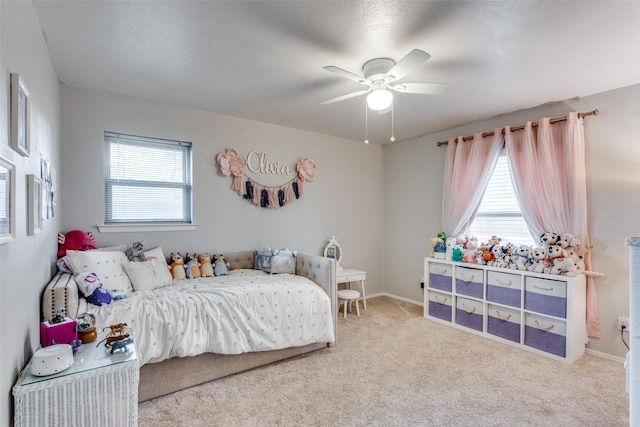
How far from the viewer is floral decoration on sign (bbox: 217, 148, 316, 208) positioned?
12.0ft

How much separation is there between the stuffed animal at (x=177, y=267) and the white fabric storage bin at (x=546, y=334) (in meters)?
3.33

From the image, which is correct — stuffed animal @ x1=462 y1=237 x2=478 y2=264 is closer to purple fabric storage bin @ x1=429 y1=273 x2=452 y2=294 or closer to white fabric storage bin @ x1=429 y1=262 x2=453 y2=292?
white fabric storage bin @ x1=429 y1=262 x2=453 y2=292

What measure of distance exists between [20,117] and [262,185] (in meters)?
2.63

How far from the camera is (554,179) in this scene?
3107mm

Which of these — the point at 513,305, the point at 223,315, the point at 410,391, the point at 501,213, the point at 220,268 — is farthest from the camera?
the point at 501,213

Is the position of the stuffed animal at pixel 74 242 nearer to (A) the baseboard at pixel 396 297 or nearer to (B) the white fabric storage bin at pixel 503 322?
(A) the baseboard at pixel 396 297

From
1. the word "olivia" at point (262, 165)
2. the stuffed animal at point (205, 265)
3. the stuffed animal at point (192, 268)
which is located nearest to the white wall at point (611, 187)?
the word "olivia" at point (262, 165)

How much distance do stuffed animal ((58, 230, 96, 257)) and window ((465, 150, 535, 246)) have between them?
400 cm

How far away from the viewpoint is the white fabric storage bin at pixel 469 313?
3.41 metres

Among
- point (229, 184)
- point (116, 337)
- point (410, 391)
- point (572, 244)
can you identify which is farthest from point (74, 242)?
point (572, 244)

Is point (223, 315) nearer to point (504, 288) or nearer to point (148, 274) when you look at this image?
point (148, 274)

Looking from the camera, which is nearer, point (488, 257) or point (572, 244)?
point (572, 244)

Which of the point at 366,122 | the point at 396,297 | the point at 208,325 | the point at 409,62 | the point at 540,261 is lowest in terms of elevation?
the point at 396,297

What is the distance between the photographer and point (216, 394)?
228 cm
